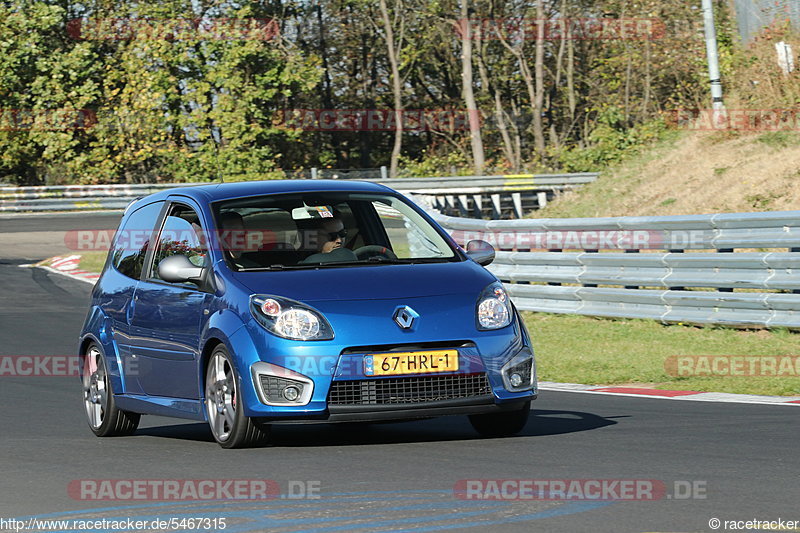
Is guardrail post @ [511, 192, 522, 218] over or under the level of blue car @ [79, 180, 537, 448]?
under

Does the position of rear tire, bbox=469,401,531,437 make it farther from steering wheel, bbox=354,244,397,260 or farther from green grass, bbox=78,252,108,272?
green grass, bbox=78,252,108,272

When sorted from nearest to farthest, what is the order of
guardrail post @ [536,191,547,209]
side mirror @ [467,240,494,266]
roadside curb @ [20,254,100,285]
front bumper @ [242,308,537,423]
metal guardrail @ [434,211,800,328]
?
1. front bumper @ [242,308,537,423]
2. side mirror @ [467,240,494,266]
3. metal guardrail @ [434,211,800,328]
4. roadside curb @ [20,254,100,285]
5. guardrail post @ [536,191,547,209]

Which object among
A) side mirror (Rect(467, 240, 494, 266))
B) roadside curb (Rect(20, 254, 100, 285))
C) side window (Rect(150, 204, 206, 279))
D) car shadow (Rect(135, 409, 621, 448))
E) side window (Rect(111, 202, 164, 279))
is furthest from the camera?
roadside curb (Rect(20, 254, 100, 285))

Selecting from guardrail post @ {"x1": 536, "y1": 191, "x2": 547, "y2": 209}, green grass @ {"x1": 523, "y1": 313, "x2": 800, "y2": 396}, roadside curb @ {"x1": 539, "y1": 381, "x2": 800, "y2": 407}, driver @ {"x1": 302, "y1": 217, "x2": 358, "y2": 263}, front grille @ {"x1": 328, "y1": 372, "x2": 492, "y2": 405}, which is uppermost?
driver @ {"x1": 302, "y1": 217, "x2": 358, "y2": 263}

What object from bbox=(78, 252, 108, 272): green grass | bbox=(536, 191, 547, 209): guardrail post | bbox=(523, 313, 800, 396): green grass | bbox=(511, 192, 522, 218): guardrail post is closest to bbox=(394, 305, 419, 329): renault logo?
bbox=(523, 313, 800, 396): green grass

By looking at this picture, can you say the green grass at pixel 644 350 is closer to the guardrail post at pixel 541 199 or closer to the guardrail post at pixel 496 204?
the guardrail post at pixel 541 199

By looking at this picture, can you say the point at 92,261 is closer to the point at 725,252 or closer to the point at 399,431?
the point at 725,252

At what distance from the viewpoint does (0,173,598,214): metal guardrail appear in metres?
39.8

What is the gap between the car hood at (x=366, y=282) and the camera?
7.71 m

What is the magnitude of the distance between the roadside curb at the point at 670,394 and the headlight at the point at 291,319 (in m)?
3.76

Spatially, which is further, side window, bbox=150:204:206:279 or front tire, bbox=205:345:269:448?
side window, bbox=150:204:206:279

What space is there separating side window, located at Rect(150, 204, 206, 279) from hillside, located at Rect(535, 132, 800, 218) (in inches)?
497

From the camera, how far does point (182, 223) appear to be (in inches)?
353

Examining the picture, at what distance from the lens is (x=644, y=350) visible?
44.8ft
